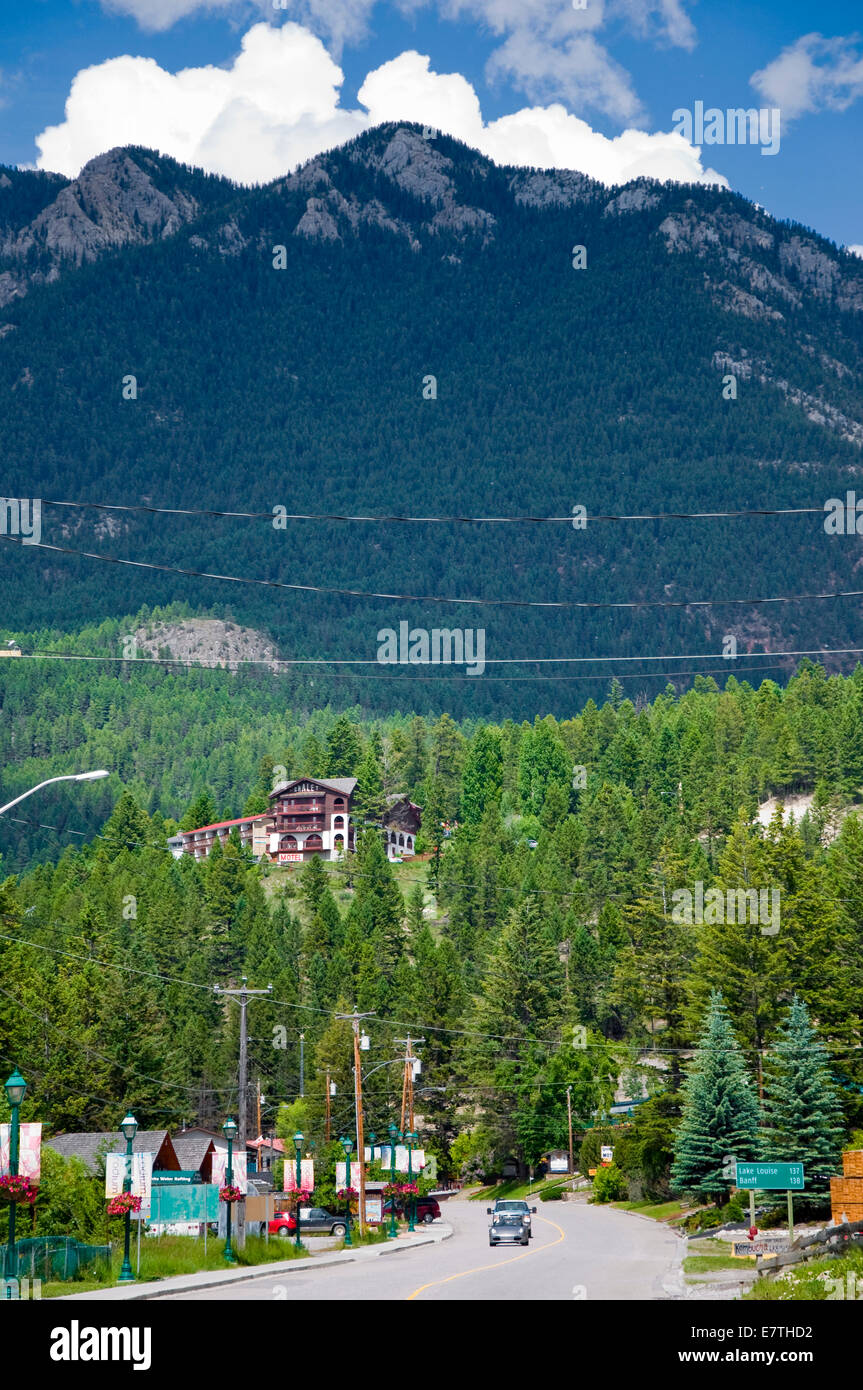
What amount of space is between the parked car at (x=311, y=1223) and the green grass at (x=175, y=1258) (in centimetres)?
2272

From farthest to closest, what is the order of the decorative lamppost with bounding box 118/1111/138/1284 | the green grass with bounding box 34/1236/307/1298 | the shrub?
the shrub
the decorative lamppost with bounding box 118/1111/138/1284
the green grass with bounding box 34/1236/307/1298

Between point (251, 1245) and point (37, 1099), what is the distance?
40.5 meters

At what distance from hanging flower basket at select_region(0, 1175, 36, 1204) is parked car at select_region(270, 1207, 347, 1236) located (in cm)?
4034

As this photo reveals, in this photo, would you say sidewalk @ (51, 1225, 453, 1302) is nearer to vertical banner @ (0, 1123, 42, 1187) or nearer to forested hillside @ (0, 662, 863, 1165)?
vertical banner @ (0, 1123, 42, 1187)

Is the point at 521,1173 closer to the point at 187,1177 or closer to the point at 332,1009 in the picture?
the point at 332,1009

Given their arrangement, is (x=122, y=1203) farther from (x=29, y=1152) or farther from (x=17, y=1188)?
(x=17, y=1188)

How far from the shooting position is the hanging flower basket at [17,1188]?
113ft

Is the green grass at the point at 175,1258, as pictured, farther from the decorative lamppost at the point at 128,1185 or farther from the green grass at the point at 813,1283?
the green grass at the point at 813,1283

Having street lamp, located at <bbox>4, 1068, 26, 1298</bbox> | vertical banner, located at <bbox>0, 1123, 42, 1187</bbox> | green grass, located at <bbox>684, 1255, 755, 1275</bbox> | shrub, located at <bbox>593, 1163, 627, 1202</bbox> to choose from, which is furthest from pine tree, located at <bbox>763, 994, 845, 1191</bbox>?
street lamp, located at <bbox>4, 1068, 26, 1298</bbox>

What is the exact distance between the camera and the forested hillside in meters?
80.4

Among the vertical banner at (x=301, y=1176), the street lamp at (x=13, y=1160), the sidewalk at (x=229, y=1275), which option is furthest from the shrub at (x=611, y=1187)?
the street lamp at (x=13, y=1160)

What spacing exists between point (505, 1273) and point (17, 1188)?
1145 cm

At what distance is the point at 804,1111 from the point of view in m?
59.8
